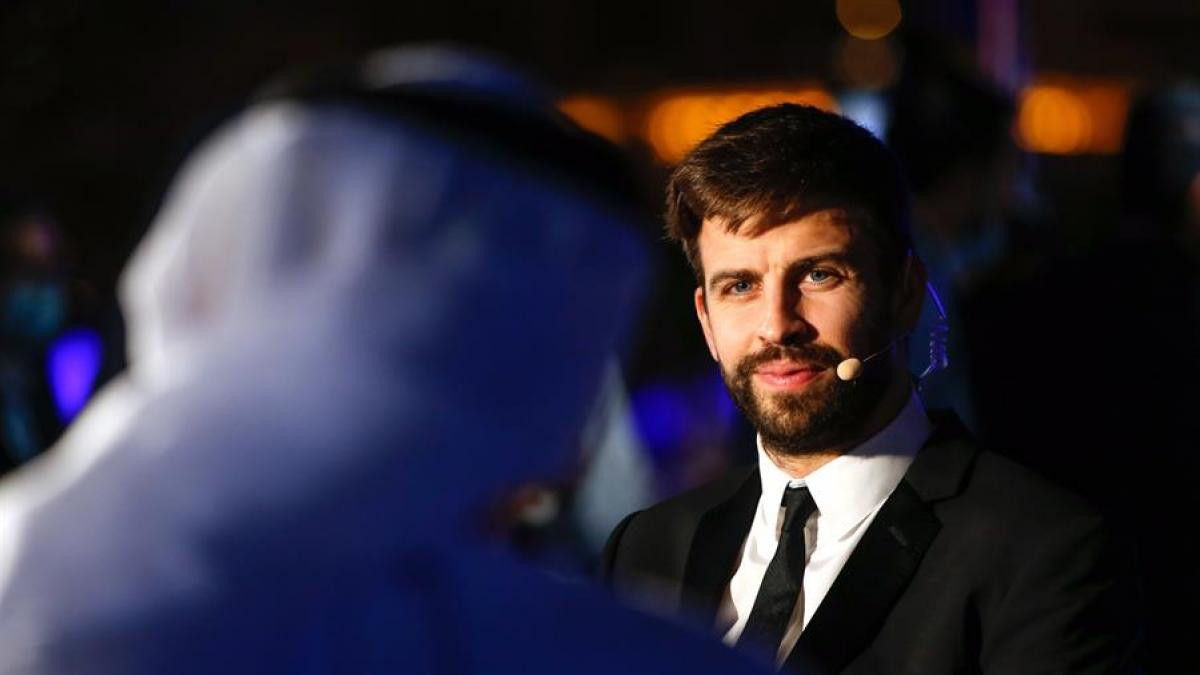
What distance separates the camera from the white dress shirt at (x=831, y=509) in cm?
262

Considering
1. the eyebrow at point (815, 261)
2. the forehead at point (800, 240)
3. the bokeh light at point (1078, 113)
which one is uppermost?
the forehead at point (800, 240)

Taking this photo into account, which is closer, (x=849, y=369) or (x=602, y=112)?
(x=849, y=369)

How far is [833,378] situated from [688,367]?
23.3ft

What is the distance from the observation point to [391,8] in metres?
34.8

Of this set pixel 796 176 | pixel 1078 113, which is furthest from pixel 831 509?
pixel 1078 113

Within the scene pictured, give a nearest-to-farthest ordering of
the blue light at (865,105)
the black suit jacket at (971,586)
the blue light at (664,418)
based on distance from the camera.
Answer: the black suit jacket at (971,586) → the blue light at (865,105) → the blue light at (664,418)

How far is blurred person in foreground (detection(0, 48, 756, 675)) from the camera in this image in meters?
1.25

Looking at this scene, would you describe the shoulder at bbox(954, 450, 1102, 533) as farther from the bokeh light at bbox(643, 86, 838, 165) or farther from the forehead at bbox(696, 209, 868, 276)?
the bokeh light at bbox(643, 86, 838, 165)

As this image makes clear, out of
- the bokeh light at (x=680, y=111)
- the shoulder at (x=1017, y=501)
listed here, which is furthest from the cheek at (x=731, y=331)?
the bokeh light at (x=680, y=111)

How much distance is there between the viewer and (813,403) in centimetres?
264

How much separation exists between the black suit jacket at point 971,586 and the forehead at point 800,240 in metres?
0.33

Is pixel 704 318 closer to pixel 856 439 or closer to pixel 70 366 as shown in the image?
pixel 856 439

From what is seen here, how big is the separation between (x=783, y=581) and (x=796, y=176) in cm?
55

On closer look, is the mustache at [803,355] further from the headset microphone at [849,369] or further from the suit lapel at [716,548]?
the suit lapel at [716,548]
